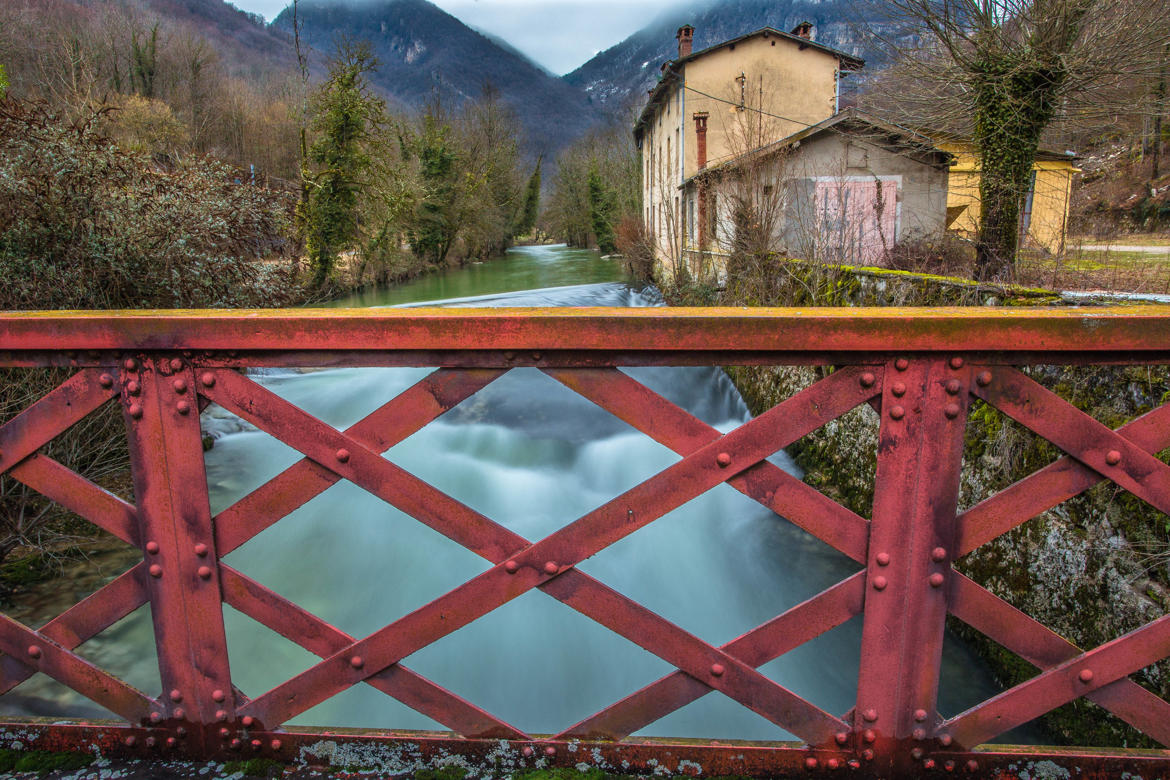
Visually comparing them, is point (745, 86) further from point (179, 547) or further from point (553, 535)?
point (179, 547)

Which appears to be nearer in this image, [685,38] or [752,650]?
[752,650]

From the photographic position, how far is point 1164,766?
1867 millimetres

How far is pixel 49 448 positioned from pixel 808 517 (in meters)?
6.22

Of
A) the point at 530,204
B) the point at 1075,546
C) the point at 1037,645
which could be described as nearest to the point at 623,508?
the point at 1037,645

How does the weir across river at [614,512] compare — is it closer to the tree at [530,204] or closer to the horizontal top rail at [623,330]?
the horizontal top rail at [623,330]

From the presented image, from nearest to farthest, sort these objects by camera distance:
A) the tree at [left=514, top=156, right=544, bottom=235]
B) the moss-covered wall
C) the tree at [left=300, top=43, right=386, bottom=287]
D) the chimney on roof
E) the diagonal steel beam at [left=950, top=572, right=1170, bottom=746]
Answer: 1. the diagonal steel beam at [left=950, top=572, right=1170, bottom=746]
2. the moss-covered wall
3. the tree at [left=300, top=43, right=386, bottom=287]
4. the chimney on roof
5. the tree at [left=514, top=156, right=544, bottom=235]

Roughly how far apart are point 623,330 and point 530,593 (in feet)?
14.8

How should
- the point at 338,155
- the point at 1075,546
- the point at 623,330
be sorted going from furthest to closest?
the point at 338,155
the point at 1075,546
the point at 623,330

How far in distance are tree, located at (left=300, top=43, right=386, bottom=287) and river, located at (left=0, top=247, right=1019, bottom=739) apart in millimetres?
11499

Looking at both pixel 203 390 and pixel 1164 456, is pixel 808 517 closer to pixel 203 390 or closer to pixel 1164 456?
pixel 203 390

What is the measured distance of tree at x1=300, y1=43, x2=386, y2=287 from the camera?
66.9 feet

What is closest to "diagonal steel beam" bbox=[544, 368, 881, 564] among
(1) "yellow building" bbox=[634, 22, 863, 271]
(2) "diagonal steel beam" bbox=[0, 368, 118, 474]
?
(2) "diagonal steel beam" bbox=[0, 368, 118, 474]

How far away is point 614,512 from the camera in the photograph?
5.98 feet

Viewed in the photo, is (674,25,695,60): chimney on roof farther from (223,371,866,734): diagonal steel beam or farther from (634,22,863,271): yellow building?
(223,371,866,734): diagonal steel beam
